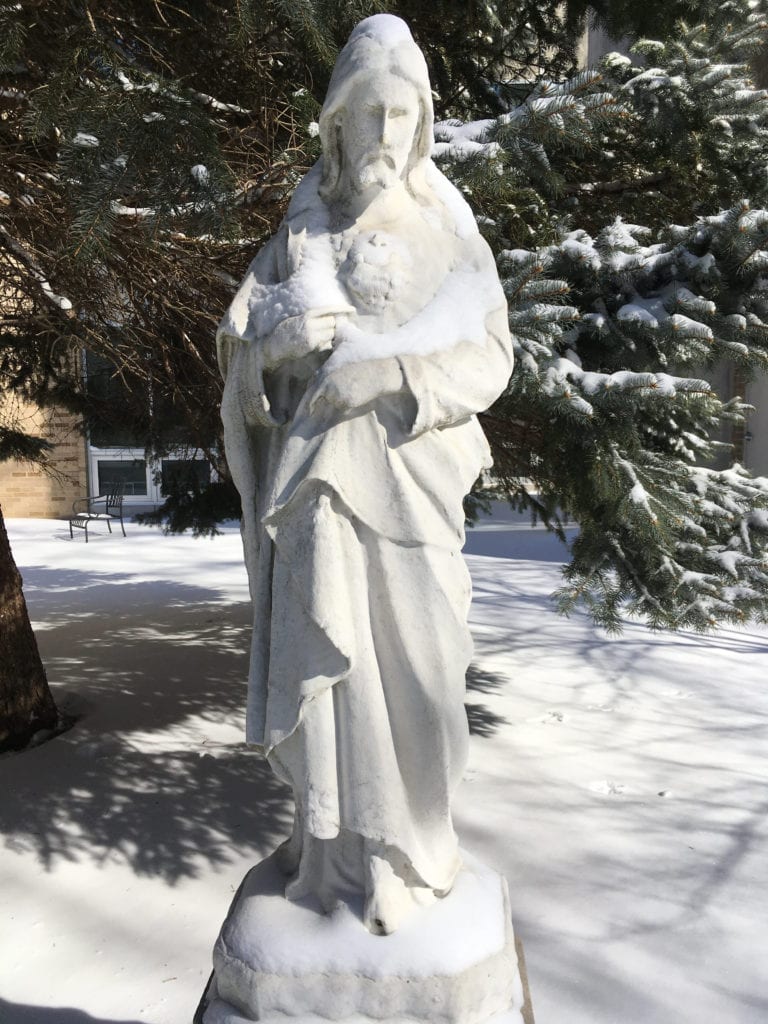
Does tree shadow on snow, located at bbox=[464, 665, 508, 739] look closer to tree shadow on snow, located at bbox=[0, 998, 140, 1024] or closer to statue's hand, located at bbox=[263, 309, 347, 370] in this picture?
tree shadow on snow, located at bbox=[0, 998, 140, 1024]

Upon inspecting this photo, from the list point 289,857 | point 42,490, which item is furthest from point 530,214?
point 42,490

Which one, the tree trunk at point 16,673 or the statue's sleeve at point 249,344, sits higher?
the statue's sleeve at point 249,344

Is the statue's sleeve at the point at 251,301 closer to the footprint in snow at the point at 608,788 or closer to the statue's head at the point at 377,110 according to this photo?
the statue's head at the point at 377,110

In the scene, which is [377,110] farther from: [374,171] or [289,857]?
[289,857]

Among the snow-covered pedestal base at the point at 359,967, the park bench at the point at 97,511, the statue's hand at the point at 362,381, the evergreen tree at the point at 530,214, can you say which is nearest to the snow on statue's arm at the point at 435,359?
the statue's hand at the point at 362,381

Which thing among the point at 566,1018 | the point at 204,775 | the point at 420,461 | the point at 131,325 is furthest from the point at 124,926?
the point at 131,325

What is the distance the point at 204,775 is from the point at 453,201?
3726 millimetres

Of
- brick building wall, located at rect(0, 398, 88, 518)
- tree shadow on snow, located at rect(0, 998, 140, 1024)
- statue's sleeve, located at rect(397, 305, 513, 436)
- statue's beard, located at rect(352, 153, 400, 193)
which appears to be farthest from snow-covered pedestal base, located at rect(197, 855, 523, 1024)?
brick building wall, located at rect(0, 398, 88, 518)

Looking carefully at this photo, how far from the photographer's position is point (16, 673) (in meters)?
5.09

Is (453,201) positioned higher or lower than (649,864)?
higher

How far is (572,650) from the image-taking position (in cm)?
750

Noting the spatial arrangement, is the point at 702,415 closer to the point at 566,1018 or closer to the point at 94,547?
the point at 566,1018

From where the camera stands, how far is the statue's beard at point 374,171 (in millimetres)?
1857

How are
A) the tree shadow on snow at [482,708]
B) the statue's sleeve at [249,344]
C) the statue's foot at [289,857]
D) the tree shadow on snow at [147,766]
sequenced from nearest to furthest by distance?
the statue's sleeve at [249,344]
the statue's foot at [289,857]
the tree shadow on snow at [147,766]
the tree shadow on snow at [482,708]
